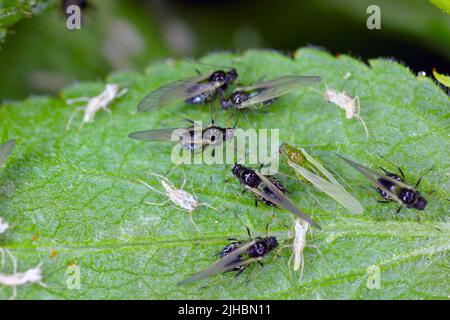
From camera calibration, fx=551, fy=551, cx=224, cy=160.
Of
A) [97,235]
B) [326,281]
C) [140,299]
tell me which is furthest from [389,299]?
[97,235]

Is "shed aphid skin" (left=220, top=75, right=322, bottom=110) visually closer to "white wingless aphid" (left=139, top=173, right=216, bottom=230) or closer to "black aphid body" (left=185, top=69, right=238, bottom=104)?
"black aphid body" (left=185, top=69, right=238, bottom=104)

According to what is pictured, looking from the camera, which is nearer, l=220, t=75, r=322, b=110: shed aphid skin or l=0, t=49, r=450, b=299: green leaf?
l=0, t=49, r=450, b=299: green leaf

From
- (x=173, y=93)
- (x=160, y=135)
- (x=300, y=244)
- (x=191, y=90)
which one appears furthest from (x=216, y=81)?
(x=300, y=244)

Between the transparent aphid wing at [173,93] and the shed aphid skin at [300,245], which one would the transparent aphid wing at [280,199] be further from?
the transparent aphid wing at [173,93]

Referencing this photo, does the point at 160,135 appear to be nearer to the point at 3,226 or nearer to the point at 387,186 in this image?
the point at 3,226

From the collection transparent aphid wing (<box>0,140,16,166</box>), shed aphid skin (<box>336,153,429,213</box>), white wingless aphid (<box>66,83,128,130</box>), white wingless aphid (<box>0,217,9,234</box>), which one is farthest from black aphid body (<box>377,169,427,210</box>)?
transparent aphid wing (<box>0,140,16,166</box>)

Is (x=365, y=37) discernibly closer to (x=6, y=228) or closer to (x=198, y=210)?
(x=198, y=210)
